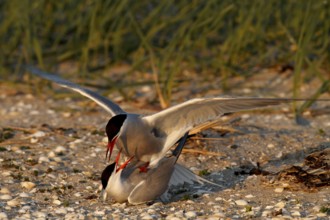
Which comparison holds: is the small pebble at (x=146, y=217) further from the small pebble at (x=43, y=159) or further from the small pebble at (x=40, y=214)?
the small pebble at (x=43, y=159)

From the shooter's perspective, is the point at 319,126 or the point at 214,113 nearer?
the point at 214,113

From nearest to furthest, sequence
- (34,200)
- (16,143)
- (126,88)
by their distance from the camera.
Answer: (34,200), (16,143), (126,88)

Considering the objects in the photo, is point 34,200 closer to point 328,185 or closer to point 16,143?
point 16,143

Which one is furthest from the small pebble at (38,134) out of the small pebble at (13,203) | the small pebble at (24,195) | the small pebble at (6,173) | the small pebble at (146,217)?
the small pebble at (146,217)

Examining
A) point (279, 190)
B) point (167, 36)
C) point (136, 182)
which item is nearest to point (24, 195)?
point (136, 182)

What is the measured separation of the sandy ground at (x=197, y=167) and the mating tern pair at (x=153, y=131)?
175 millimetres

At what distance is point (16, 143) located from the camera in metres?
5.16

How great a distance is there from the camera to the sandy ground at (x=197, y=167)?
158 inches

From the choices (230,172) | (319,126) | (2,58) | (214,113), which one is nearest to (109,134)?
(214,113)

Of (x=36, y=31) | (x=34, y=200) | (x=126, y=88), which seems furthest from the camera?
(x=36, y=31)

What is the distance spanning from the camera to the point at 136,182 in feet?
13.5

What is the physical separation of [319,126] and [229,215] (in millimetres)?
2063

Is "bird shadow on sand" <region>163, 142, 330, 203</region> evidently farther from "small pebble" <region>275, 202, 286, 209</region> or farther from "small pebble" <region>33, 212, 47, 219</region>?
"small pebble" <region>33, 212, 47, 219</region>

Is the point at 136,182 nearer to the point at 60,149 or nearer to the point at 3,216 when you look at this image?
the point at 3,216
